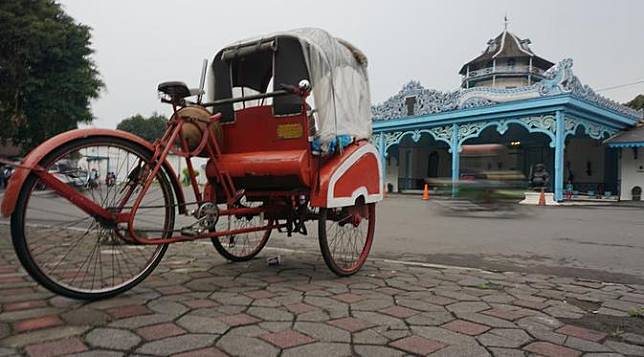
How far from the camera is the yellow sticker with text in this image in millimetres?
3729

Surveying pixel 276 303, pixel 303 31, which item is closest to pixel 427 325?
pixel 276 303

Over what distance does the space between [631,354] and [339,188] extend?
2.24 m

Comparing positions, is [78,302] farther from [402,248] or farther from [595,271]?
[595,271]

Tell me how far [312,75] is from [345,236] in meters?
1.90

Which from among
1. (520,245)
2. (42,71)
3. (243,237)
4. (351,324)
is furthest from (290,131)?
(42,71)

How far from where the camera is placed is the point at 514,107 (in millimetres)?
17609

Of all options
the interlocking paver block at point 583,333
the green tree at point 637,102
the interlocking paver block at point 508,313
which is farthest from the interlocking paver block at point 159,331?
the green tree at point 637,102

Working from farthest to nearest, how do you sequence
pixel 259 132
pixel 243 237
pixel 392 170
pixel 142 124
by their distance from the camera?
pixel 142 124
pixel 392 170
pixel 243 237
pixel 259 132

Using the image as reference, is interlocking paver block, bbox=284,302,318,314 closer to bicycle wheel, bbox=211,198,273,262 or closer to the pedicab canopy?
bicycle wheel, bbox=211,198,273,262

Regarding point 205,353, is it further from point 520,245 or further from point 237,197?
point 520,245

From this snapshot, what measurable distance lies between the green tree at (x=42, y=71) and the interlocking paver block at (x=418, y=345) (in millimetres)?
17687

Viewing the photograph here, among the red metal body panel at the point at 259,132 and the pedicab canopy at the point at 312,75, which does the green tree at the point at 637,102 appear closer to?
the pedicab canopy at the point at 312,75

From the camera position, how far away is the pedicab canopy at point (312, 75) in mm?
3857

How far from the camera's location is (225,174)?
3.79 metres
